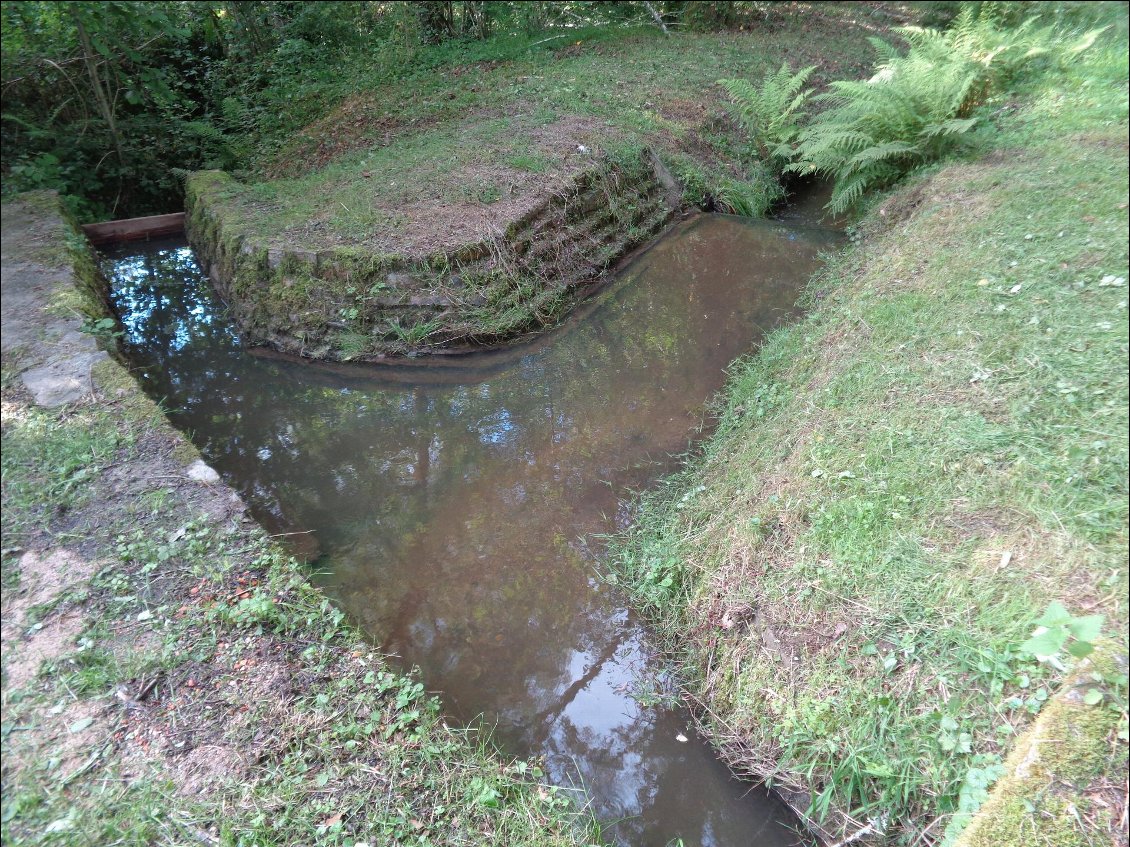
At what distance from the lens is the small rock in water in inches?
121

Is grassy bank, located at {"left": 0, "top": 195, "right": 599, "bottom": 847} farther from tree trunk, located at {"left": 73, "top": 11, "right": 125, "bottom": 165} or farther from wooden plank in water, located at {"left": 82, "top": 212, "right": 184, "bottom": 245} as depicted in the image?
tree trunk, located at {"left": 73, "top": 11, "right": 125, "bottom": 165}

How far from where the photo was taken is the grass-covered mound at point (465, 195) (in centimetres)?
493

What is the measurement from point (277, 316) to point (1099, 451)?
16.3ft

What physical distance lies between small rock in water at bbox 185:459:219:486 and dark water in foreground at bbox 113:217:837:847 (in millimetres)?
647

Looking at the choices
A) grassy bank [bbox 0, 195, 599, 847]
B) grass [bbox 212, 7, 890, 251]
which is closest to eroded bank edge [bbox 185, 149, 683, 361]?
grass [bbox 212, 7, 890, 251]

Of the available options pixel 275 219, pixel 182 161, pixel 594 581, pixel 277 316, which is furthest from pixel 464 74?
pixel 594 581

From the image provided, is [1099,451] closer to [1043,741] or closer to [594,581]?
[1043,741]

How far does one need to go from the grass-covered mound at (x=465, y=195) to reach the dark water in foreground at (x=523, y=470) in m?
0.32

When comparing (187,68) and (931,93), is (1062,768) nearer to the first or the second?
(931,93)

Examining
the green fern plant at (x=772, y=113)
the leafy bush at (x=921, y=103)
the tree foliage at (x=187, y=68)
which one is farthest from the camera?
the green fern plant at (x=772, y=113)

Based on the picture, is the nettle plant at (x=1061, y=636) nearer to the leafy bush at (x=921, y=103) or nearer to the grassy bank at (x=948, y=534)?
the grassy bank at (x=948, y=534)

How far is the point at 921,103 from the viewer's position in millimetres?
4707

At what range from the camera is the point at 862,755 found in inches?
89.3

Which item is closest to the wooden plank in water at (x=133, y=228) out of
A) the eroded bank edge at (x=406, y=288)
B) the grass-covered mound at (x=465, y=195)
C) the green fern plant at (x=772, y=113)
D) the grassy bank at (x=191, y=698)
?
the grass-covered mound at (x=465, y=195)
